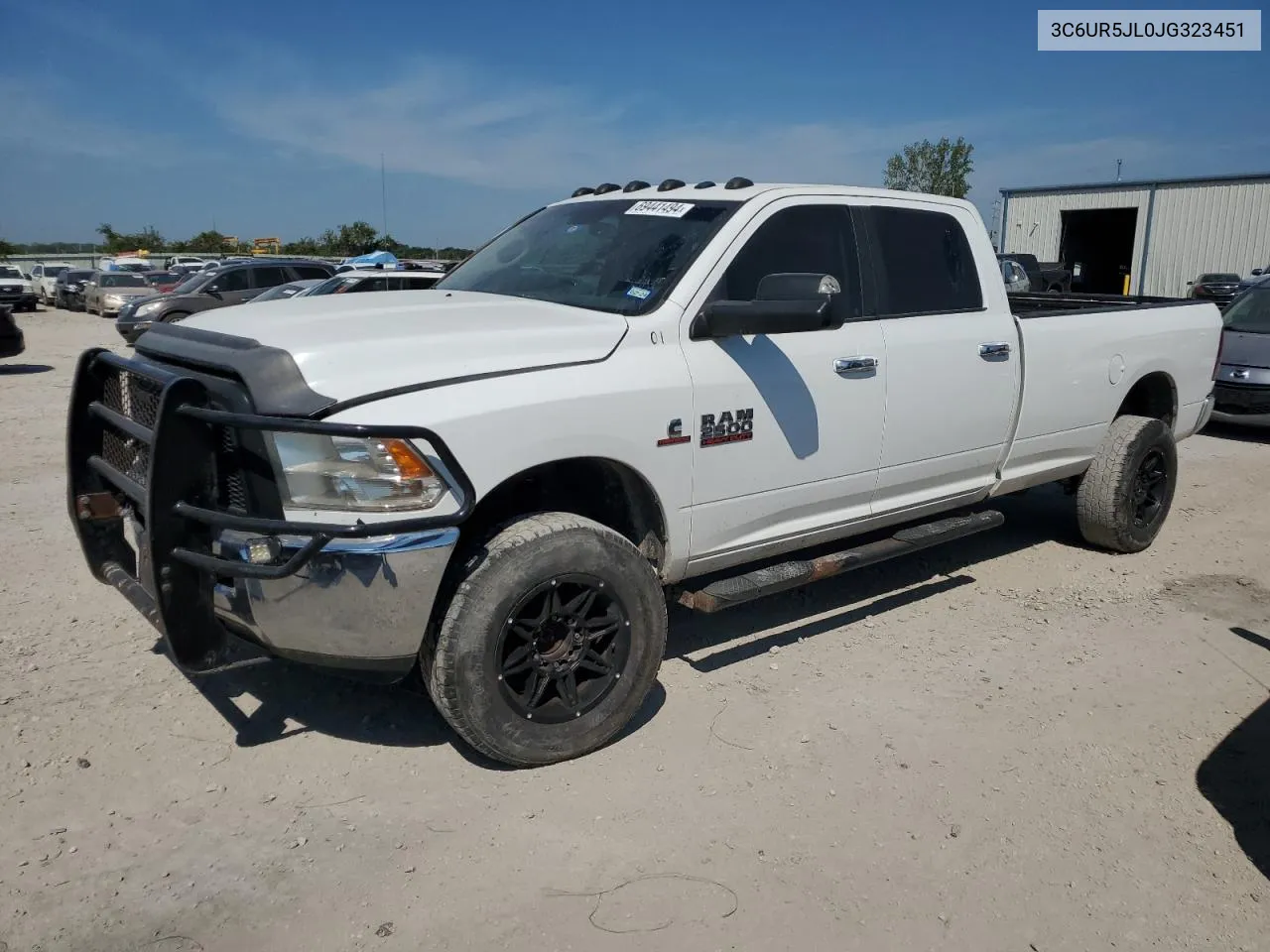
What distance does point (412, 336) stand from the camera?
3309 millimetres

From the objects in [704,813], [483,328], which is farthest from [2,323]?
[704,813]

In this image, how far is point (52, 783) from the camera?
3346 mm

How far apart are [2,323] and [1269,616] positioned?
1516 cm

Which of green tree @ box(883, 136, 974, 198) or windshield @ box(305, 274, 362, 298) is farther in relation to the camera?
green tree @ box(883, 136, 974, 198)

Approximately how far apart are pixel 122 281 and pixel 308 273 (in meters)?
11.1

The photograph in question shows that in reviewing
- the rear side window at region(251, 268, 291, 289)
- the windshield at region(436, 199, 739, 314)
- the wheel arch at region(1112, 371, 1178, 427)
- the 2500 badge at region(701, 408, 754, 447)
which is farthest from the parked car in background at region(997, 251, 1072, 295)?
the 2500 badge at region(701, 408, 754, 447)

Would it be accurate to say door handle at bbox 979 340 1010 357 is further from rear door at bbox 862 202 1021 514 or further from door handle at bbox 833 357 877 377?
door handle at bbox 833 357 877 377

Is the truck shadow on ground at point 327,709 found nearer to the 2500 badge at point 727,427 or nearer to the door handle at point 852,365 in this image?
the 2500 badge at point 727,427

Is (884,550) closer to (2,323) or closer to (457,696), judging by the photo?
(457,696)

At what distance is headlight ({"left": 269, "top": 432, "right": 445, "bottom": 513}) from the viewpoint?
2.99m

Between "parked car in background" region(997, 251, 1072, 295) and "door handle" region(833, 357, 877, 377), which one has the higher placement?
"door handle" region(833, 357, 877, 377)

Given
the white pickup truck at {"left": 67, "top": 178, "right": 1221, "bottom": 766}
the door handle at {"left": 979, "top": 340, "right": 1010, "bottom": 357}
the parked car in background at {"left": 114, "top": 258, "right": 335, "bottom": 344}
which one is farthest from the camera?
the parked car in background at {"left": 114, "top": 258, "right": 335, "bottom": 344}

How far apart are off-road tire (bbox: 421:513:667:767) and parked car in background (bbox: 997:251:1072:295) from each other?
859 inches

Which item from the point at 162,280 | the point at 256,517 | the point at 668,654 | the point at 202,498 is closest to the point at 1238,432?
the point at 668,654
